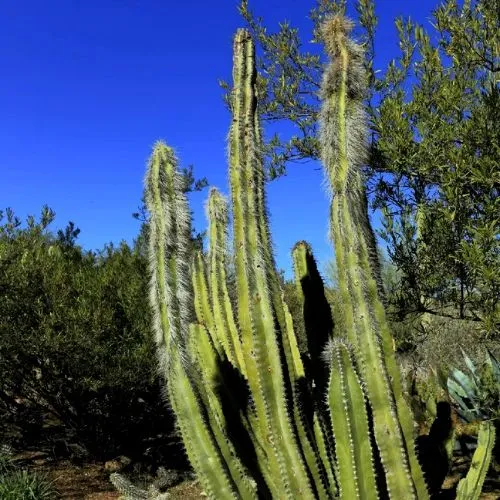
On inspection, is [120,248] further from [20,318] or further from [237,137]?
[237,137]

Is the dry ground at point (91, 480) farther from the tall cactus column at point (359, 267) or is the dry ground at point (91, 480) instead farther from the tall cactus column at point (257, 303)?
the tall cactus column at point (257, 303)

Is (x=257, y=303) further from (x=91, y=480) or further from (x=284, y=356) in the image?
(x=91, y=480)

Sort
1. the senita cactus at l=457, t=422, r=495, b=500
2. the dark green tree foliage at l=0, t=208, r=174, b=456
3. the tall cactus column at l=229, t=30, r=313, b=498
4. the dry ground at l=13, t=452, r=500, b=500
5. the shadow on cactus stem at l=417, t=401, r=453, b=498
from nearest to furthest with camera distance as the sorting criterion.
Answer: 1. the tall cactus column at l=229, t=30, r=313, b=498
2. the senita cactus at l=457, t=422, r=495, b=500
3. the shadow on cactus stem at l=417, t=401, r=453, b=498
4. the dry ground at l=13, t=452, r=500, b=500
5. the dark green tree foliage at l=0, t=208, r=174, b=456

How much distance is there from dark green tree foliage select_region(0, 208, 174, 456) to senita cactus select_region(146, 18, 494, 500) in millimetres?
3289

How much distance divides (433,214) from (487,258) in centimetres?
86

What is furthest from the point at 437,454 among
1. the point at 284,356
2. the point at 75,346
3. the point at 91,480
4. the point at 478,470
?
the point at 91,480

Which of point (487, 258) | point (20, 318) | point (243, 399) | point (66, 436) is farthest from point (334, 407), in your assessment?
point (66, 436)

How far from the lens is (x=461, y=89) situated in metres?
4.20

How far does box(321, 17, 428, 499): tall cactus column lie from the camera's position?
10.7 feet

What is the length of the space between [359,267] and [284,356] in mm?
735

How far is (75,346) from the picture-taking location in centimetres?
691

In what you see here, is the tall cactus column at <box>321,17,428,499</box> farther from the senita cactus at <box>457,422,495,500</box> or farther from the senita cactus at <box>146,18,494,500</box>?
the senita cactus at <box>457,422,495,500</box>

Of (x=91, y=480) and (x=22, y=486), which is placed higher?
(x=22, y=486)

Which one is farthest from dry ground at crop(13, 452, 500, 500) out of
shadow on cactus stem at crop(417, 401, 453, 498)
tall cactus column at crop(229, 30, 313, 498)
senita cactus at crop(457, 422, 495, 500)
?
tall cactus column at crop(229, 30, 313, 498)
